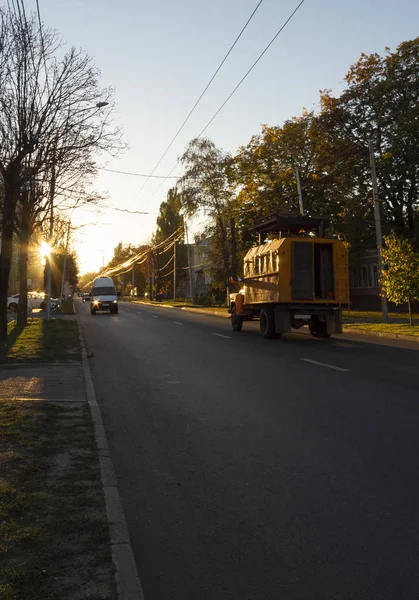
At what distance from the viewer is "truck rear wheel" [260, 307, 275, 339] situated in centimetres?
1969

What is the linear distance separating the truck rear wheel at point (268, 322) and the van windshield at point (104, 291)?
2683 cm

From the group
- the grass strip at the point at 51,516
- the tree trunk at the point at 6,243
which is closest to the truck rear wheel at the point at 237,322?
the tree trunk at the point at 6,243

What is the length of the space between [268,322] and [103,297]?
1072 inches

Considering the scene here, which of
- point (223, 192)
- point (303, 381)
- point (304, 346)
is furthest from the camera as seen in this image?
point (223, 192)

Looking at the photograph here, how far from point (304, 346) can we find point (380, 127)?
26.0 m

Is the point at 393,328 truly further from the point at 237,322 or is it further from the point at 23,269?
the point at 23,269

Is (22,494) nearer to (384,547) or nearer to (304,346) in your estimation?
(384,547)

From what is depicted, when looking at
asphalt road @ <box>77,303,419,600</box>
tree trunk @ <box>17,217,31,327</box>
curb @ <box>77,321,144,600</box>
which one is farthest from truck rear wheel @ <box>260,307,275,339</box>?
curb @ <box>77,321,144,600</box>

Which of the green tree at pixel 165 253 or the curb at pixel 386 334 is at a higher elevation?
the green tree at pixel 165 253

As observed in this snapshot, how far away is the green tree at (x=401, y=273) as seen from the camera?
76.0 ft

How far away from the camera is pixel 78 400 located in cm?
902

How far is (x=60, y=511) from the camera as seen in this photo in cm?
438

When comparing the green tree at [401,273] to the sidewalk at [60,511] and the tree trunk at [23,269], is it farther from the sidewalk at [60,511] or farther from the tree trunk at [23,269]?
the sidewalk at [60,511]

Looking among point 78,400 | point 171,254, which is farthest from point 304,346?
point 171,254
